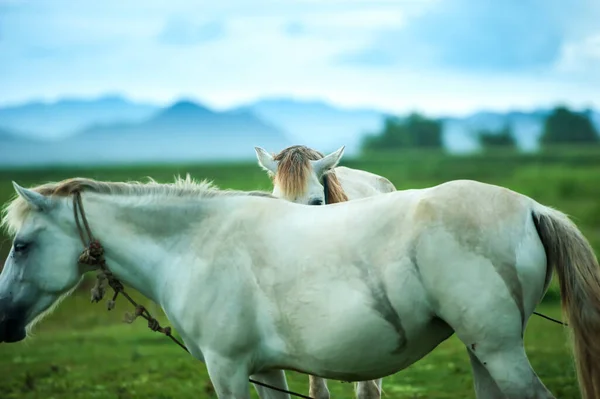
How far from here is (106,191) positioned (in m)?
5.10

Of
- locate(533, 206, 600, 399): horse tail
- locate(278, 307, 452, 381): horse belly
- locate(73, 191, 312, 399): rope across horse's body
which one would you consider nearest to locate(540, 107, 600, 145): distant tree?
locate(533, 206, 600, 399): horse tail

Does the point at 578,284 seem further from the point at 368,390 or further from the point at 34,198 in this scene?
the point at 34,198

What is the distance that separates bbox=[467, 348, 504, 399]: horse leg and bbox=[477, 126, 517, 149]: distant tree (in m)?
105

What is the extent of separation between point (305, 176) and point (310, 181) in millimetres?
57

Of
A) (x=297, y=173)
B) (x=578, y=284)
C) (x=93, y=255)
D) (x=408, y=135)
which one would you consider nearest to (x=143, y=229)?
(x=93, y=255)

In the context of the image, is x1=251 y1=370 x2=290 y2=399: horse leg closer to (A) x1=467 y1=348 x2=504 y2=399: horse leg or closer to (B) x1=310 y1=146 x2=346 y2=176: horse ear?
(A) x1=467 y1=348 x2=504 y2=399: horse leg

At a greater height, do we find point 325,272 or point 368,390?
point 325,272

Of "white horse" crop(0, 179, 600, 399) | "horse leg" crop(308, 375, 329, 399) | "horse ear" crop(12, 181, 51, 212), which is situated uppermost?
"horse ear" crop(12, 181, 51, 212)

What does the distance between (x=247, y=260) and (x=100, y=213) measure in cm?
93

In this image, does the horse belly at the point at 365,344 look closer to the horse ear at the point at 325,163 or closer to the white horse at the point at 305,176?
the white horse at the point at 305,176

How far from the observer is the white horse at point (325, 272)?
4371 millimetres

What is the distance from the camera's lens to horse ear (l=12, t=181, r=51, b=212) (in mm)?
4828

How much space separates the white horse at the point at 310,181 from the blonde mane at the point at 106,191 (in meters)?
1.63

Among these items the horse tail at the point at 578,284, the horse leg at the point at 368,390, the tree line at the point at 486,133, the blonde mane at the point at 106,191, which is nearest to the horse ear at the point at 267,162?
the horse leg at the point at 368,390
